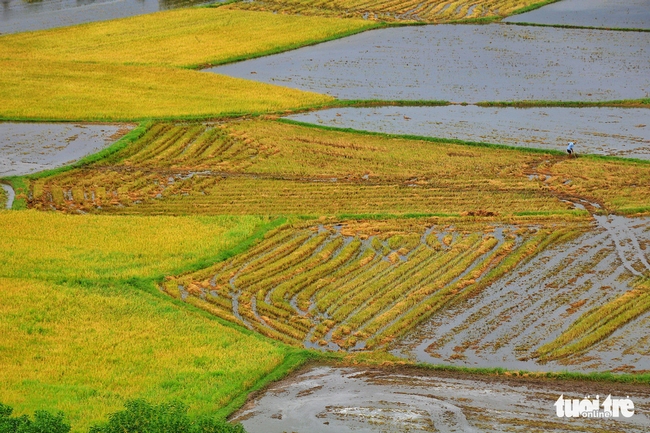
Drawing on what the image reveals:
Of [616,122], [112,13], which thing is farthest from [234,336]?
[112,13]

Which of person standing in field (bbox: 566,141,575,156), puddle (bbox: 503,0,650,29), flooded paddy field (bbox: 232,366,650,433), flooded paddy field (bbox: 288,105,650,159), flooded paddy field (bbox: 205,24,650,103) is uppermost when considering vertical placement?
puddle (bbox: 503,0,650,29)

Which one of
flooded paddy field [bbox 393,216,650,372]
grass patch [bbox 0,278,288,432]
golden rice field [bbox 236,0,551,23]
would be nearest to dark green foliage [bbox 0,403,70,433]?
grass patch [bbox 0,278,288,432]

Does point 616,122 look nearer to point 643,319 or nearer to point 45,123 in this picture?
point 643,319

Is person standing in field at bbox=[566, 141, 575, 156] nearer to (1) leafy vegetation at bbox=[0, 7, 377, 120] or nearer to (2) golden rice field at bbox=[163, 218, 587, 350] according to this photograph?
(2) golden rice field at bbox=[163, 218, 587, 350]

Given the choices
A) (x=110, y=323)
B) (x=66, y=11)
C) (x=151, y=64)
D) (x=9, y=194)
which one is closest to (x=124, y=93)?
(x=151, y=64)

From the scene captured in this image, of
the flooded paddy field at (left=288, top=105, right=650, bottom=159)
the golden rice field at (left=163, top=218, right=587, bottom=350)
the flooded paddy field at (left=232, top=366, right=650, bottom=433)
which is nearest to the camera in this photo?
the flooded paddy field at (left=232, top=366, right=650, bottom=433)

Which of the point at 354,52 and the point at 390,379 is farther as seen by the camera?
the point at 354,52

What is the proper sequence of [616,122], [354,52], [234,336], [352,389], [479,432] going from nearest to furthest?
[479,432] → [352,389] → [234,336] → [616,122] → [354,52]

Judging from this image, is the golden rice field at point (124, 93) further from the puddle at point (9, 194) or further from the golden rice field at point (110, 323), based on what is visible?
the golden rice field at point (110, 323)
